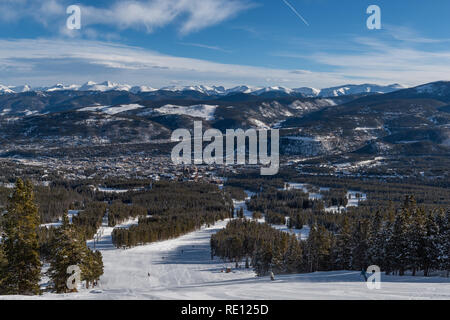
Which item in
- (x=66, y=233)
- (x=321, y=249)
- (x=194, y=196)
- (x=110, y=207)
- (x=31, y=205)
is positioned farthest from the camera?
(x=194, y=196)

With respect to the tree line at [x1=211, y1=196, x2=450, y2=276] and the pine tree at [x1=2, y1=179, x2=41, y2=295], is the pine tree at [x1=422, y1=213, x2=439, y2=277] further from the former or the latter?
the pine tree at [x1=2, y1=179, x2=41, y2=295]

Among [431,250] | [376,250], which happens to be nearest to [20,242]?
[376,250]

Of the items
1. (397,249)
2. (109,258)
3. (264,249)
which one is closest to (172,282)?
(264,249)

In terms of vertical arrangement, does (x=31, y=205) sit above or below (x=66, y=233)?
above

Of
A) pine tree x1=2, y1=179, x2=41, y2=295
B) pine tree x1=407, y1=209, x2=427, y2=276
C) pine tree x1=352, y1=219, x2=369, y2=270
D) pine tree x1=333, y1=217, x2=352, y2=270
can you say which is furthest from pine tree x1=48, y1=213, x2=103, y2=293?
pine tree x1=333, y1=217, x2=352, y2=270

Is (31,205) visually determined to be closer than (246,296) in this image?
No

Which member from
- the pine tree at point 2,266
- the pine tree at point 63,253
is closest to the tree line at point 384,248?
the pine tree at point 63,253

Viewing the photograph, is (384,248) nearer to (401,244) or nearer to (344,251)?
(401,244)

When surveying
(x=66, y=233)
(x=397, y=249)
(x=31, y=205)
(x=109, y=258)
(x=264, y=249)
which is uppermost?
(x=31, y=205)
